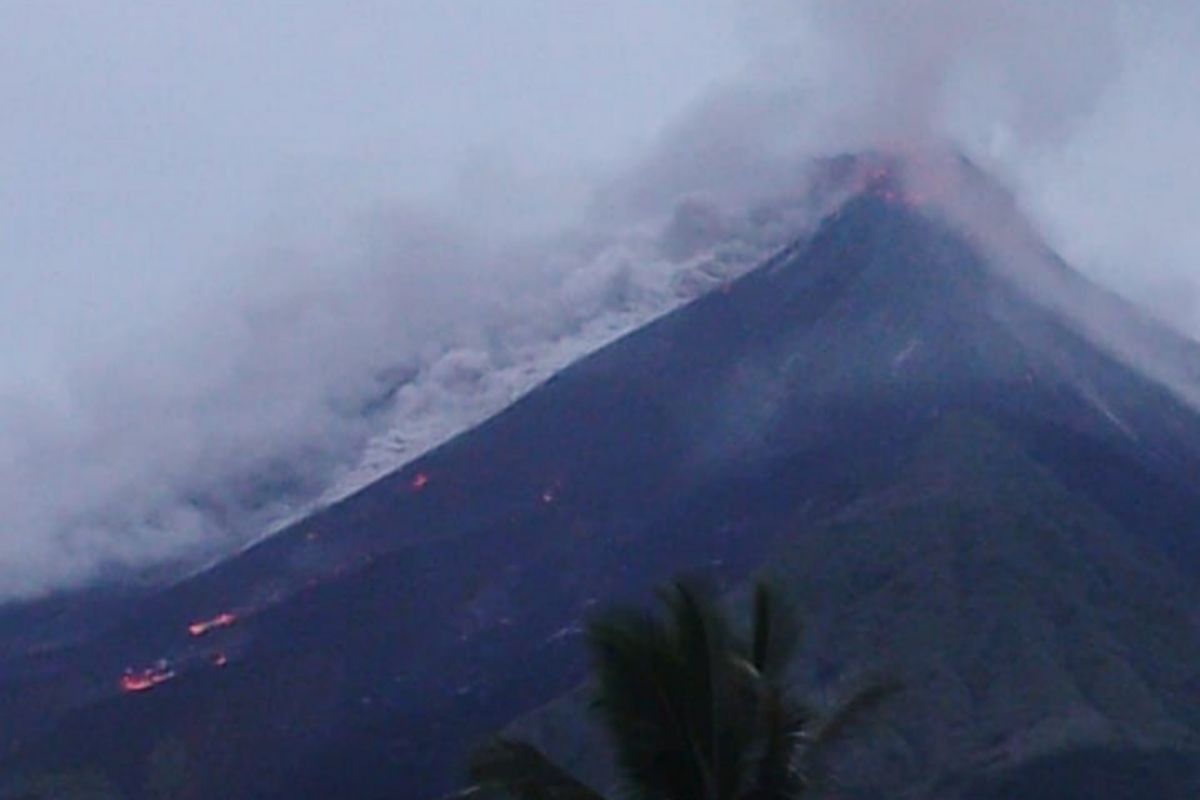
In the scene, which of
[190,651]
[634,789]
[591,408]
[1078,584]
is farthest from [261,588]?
[634,789]

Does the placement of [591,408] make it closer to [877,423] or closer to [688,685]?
[877,423]

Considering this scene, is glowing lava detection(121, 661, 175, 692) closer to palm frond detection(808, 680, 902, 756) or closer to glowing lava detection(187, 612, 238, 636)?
glowing lava detection(187, 612, 238, 636)

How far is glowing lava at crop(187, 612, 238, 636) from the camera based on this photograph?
323 feet

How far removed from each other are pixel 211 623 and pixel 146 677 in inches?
220

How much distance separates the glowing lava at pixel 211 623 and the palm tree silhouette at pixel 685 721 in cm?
7671

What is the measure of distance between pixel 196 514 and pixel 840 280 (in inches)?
1309

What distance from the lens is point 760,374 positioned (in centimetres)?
11369

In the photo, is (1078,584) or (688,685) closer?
(688,685)

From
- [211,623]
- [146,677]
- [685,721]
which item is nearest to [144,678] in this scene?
[146,677]

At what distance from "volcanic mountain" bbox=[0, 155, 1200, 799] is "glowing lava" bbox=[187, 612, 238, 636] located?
0.20 m

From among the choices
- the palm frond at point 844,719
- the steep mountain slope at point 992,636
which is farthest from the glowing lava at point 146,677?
the palm frond at point 844,719

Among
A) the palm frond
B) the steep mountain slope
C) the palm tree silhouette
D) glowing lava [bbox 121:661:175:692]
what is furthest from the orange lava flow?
the palm frond

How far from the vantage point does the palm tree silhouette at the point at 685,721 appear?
22.2m

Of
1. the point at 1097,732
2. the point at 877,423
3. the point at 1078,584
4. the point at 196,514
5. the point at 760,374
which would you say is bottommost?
the point at 1097,732
